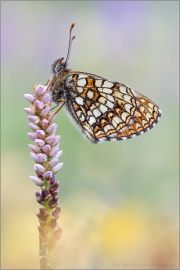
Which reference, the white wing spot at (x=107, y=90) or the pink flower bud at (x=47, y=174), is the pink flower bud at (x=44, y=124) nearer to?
the pink flower bud at (x=47, y=174)

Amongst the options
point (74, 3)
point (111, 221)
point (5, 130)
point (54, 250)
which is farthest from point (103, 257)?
point (74, 3)

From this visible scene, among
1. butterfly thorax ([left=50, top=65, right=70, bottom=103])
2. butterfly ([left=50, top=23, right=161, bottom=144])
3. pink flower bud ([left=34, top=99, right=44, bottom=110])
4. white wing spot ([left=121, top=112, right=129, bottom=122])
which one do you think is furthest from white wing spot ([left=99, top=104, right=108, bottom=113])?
pink flower bud ([left=34, top=99, right=44, bottom=110])

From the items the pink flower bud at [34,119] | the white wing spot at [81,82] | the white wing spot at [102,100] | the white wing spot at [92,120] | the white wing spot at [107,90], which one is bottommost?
the pink flower bud at [34,119]

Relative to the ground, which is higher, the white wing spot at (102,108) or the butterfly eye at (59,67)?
the butterfly eye at (59,67)

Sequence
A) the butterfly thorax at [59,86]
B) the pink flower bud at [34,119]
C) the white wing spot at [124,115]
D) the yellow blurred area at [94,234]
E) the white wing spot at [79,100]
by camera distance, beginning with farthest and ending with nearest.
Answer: the white wing spot at [124,115] < the white wing spot at [79,100] < the butterfly thorax at [59,86] < the yellow blurred area at [94,234] < the pink flower bud at [34,119]

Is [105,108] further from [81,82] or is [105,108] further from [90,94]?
[81,82]

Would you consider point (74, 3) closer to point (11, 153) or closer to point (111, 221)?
point (11, 153)

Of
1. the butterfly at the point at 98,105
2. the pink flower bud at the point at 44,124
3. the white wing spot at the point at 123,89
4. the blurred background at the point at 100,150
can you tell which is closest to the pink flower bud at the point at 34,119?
the pink flower bud at the point at 44,124
